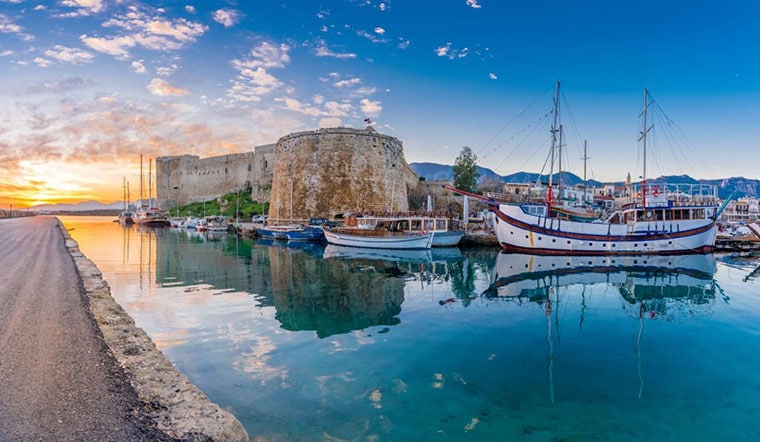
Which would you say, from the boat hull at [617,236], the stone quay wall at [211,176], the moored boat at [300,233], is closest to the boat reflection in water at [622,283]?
the boat hull at [617,236]

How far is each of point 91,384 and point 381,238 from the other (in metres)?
20.4

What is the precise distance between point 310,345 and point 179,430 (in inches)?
138

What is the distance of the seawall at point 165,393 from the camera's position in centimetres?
330

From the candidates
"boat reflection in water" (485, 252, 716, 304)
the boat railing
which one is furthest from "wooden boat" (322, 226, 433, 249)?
the boat railing

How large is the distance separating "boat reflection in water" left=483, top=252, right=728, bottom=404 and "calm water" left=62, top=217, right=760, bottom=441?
0.09 meters

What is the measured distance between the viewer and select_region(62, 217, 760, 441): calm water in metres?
4.39

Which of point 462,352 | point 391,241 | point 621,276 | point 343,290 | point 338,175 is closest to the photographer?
point 462,352

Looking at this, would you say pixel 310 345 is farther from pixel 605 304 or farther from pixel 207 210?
pixel 207 210

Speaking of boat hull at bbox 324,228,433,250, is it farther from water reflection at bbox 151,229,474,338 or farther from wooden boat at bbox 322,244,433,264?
water reflection at bbox 151,229,474,338

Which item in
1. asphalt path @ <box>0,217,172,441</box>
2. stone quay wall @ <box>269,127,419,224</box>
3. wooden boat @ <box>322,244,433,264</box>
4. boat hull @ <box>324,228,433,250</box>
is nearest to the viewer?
asphalt path @ <box>0,217,172,441</box>

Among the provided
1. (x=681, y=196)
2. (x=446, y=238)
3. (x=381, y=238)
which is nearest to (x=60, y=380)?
(x=381, y=238)

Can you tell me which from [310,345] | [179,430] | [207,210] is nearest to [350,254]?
[310,345]

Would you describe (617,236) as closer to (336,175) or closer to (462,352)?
(462,352)

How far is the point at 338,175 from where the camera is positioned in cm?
3288
